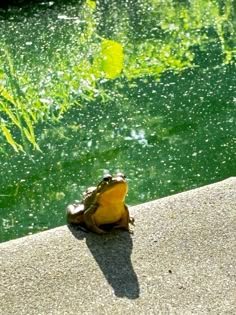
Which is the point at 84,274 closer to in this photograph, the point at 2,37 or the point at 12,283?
the point at 12,283

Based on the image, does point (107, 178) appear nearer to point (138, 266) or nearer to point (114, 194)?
point (114, 194)

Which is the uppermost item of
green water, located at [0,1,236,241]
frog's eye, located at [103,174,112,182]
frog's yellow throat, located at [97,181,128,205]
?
frog's eye, located at [103,174,112,182]

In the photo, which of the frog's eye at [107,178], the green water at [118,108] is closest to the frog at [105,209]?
the frog's eye at [107,178]

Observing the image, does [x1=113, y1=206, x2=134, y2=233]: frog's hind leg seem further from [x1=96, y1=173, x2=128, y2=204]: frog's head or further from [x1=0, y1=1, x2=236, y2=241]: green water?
[x1=0, y1=1, x2=236, y2=241]: green water

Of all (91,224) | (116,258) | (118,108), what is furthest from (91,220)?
(118,108)

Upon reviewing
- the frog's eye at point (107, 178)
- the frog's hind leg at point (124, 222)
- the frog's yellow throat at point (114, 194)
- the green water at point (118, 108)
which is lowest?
the green water at point (118, 108)

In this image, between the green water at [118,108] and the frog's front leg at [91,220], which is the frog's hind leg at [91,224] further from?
the green water at [118,108]

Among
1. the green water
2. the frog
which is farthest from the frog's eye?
the green water

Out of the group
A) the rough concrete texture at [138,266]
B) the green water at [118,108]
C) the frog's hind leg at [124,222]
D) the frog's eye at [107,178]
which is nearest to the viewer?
the rough concrete texture at [138,266]

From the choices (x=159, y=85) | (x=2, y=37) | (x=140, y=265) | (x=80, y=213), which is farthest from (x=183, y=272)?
(x=2, y=37)
